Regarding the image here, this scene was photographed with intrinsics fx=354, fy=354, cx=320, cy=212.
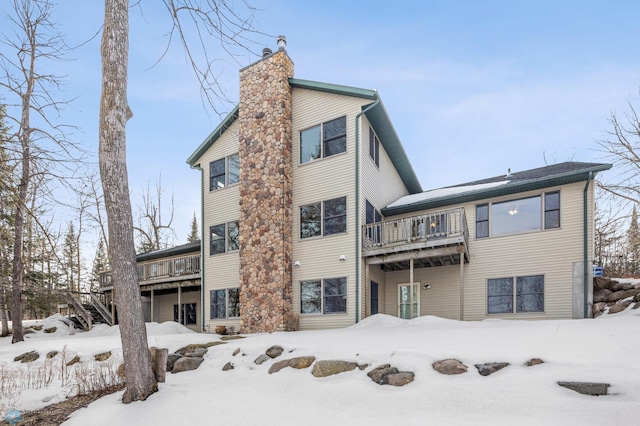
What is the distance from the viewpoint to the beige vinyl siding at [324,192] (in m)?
11.4

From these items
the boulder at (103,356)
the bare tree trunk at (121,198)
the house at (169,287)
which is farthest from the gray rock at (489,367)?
the house at (169,287)

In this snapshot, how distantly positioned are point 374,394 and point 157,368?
374 centimetres

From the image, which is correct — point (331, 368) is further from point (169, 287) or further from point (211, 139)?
point (169, 287)

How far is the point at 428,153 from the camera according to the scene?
3272cm

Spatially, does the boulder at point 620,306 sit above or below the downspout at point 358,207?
below

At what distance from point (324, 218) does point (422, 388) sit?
7.50 m

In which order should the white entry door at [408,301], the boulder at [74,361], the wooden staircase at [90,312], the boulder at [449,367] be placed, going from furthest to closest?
the wooden staircase at [90,312] < the white entry door at [408,301] < the boulder at [74,361] < the boulder at [449,367]

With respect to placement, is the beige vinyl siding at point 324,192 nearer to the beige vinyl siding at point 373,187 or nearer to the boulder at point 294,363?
the beige vinyl siding at point 373,187

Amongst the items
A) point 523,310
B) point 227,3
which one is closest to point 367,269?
point 523,310

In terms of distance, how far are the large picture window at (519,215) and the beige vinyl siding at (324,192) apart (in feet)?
14.7

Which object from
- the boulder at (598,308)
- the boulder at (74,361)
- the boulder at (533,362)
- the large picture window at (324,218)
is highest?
the large picture window at (324,218)

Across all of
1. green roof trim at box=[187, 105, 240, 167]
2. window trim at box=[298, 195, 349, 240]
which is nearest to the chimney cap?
green roof trim at box=[187, 105, 240, 167]

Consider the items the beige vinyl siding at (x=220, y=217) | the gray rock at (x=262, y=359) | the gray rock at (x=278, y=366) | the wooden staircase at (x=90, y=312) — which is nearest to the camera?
the gray rock at (x=278, y=366)

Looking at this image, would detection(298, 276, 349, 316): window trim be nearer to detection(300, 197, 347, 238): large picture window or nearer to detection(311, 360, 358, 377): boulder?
detection(300, 197, 347, 238): large picture window
